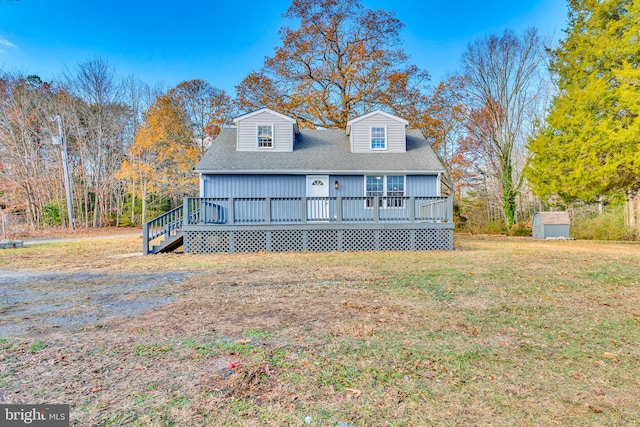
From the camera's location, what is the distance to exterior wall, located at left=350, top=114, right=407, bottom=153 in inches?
561

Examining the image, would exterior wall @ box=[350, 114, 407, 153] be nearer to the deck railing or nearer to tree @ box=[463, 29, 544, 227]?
the deck railing

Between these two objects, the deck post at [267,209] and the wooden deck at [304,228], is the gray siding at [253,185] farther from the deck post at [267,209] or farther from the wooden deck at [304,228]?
the deck post at [267,209]

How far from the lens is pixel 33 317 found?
3709 millimetres

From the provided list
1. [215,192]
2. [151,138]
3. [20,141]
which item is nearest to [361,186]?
[215,192]

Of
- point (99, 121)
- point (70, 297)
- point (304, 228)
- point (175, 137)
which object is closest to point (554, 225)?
point (304, 228)

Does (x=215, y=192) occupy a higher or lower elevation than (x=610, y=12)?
lower

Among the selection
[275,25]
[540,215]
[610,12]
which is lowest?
[540,215]

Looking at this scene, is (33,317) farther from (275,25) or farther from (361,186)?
(275,25)

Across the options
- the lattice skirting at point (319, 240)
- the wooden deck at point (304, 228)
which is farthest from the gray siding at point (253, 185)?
the lattice skirting at point (319, 240)

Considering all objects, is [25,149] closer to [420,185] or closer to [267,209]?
[267,209]

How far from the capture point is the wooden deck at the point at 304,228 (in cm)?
1027

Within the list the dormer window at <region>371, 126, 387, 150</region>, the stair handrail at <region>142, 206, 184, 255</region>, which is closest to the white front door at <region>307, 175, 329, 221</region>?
the dormer window at <region>371, 126, 387, 150</region>

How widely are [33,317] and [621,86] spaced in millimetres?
18273

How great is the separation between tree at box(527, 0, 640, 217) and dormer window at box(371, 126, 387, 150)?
749 cm
